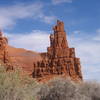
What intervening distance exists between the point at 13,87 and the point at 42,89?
22489mm

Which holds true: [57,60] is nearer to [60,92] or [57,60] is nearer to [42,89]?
[42,89]

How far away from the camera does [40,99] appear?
46.3m

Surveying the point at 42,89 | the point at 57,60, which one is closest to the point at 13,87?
the point at 42,89

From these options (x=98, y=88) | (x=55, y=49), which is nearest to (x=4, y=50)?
(x=55, y=49)

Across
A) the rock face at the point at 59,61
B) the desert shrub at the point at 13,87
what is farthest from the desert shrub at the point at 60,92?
the rock face at the point at 59,61

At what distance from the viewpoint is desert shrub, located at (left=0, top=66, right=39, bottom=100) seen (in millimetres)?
25547

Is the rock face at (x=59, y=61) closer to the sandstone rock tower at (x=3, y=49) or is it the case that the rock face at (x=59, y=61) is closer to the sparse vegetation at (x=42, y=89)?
the sandstone rock tower at (x=3, y=49)

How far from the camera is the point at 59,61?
101688 mm

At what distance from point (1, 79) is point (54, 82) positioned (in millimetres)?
24096

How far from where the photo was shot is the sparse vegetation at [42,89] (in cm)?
2589

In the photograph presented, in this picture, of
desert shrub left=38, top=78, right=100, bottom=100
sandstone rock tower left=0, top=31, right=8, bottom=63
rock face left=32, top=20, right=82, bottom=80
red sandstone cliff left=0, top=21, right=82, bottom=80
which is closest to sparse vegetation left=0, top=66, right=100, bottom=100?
desert shrub left=38, top=78, right=100, bottom=100

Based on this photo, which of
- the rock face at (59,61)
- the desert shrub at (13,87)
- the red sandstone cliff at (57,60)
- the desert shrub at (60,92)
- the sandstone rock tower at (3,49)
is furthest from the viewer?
the rock face at (59,61)

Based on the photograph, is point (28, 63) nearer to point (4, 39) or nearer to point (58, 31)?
point (58, 31)

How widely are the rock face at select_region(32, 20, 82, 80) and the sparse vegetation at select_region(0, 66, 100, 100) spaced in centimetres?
4181
